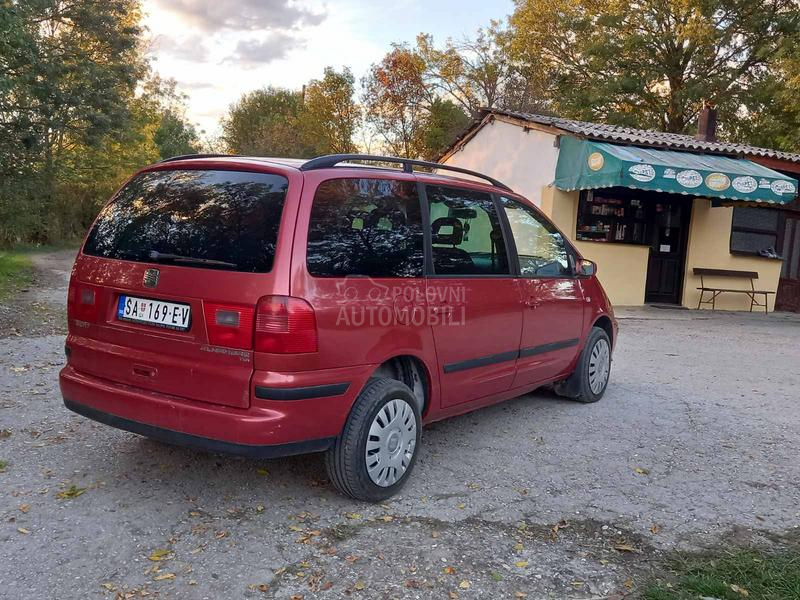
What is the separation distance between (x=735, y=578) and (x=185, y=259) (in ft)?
9.54

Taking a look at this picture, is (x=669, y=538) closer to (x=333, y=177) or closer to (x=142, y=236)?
(x=333, y=177)

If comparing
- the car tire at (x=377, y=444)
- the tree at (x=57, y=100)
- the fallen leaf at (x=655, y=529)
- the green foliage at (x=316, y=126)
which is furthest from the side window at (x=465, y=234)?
the green foliage at (x=316, y=126)

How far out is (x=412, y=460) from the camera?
3.69 m

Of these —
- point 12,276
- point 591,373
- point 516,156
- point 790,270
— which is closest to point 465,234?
point 591,373

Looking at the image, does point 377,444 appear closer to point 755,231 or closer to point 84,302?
point 84,302

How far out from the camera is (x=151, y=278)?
10.8 feet

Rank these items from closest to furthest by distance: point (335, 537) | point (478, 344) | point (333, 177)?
point (335, 537)
point (333, 177)
point (478, 344)

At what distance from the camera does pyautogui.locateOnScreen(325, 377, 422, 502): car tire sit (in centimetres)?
333

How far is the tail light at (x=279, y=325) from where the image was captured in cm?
298

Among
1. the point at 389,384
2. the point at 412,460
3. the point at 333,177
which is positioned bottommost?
the point at 412,460

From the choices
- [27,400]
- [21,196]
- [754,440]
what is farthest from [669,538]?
[21,196]

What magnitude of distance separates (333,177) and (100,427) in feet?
8.54

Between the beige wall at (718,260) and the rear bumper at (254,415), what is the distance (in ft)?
41.4

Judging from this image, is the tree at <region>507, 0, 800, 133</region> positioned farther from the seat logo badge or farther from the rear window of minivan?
the seat logo badge
